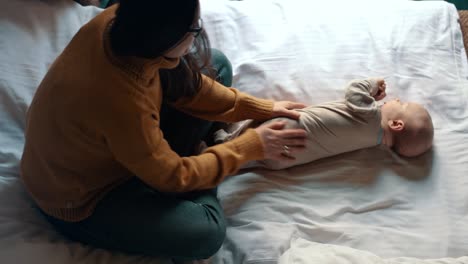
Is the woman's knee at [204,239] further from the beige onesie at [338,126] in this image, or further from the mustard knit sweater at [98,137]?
the beige onesie at [338,126]

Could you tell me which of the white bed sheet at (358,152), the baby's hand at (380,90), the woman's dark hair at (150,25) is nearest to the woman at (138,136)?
the woman's dark hair at (150,25)

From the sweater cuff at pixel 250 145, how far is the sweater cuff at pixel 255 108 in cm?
12

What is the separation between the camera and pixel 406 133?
3.84ft

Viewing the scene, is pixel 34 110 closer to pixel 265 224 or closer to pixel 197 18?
pixel 197 18

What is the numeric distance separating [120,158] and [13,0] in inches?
27.6

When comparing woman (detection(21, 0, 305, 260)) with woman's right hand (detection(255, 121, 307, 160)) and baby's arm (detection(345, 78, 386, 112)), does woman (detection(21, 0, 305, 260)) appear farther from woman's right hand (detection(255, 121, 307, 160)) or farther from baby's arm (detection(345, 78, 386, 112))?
baby's arm (detection(345, 78, 386, 112))

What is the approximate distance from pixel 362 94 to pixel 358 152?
153mm

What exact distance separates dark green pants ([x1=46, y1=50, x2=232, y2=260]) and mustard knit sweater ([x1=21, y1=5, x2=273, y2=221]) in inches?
1.2

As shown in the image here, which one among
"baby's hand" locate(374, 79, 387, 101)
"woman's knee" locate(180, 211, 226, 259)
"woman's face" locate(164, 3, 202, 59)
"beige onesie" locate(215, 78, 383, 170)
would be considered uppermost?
"woman's face" locate(164, 3, 202, 59)

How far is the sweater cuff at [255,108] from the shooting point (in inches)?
45.1

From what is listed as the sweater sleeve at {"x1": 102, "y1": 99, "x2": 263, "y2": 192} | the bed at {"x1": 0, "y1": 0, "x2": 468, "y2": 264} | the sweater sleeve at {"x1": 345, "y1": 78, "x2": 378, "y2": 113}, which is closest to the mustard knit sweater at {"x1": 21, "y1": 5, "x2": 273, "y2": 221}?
the sweater sleeve at {"x1": 102, "y1": 99, "x2": 263, "y2": 192}

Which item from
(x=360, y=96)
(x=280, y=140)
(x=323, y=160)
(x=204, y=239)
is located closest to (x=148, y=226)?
(x=204, y=239)

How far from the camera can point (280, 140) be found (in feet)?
3.48

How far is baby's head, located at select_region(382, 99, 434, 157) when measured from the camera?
45.9 inches
